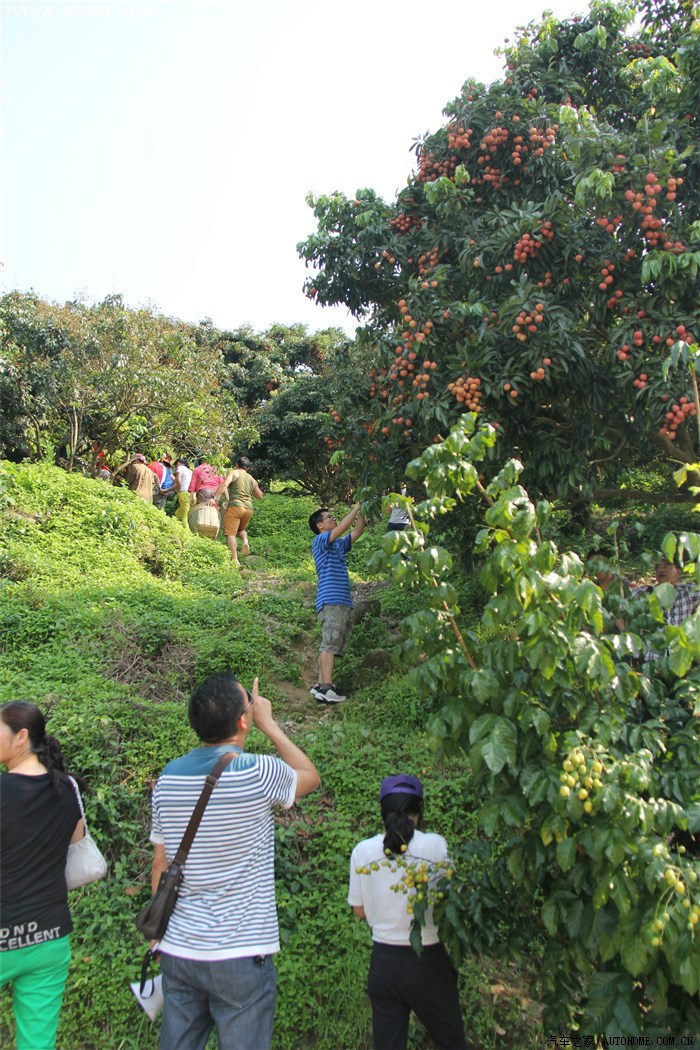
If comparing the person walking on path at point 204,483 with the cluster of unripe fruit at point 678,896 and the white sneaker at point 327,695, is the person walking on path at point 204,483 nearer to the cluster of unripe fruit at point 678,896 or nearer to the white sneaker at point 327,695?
the white sneaker at point 327,695

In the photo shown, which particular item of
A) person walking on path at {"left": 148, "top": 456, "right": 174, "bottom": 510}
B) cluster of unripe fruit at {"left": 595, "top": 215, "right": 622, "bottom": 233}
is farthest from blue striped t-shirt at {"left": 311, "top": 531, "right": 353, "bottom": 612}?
person walking on path at {"left": 148, "top": 456, "right": 174, "bottom": 510}

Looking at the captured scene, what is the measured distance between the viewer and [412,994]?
2828 mm

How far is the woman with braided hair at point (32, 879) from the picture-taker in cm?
274

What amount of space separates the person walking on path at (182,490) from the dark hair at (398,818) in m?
9.81

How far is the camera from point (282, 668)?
6.90 metres

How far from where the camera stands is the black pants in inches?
111

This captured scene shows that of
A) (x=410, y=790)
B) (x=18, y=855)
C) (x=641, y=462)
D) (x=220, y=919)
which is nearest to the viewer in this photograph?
(x=220, y=919)

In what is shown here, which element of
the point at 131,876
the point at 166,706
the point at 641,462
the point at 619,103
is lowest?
the point at 131,876

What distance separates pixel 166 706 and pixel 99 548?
13.1ft

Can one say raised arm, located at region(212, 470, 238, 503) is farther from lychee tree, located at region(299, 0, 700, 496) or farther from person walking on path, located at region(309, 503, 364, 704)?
person walking on path, located at region(309, 503, 364, 704)

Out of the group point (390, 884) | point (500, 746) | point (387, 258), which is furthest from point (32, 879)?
point (387, 258)

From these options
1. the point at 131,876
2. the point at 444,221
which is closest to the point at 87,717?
the point at 131,876

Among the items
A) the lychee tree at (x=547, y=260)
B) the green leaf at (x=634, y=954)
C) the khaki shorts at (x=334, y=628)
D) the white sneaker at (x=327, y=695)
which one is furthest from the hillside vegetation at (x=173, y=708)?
the lychee tree at (x=547, y=260)

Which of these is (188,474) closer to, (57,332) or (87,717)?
(57,332)
